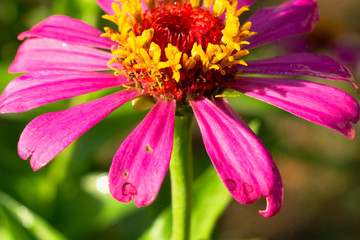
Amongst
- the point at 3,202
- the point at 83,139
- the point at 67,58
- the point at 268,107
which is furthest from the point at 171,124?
the point at 268,107

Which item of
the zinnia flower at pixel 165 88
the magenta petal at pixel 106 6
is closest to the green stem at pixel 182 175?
the zinnia flower at pixel 165 88

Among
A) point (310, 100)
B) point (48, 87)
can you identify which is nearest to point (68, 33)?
point (48, 87)

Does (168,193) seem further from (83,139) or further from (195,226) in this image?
(195,226)

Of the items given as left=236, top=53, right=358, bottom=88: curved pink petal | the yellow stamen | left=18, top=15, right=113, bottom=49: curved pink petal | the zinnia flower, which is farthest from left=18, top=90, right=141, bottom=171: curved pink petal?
left=236, top=53, right=358, bottom=88: curved pink petal

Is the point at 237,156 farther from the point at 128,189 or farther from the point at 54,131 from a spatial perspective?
the point at 54,131

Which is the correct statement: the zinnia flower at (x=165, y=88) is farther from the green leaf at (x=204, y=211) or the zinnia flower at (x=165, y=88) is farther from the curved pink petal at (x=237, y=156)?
the green leaf at (x=204, y=211)
